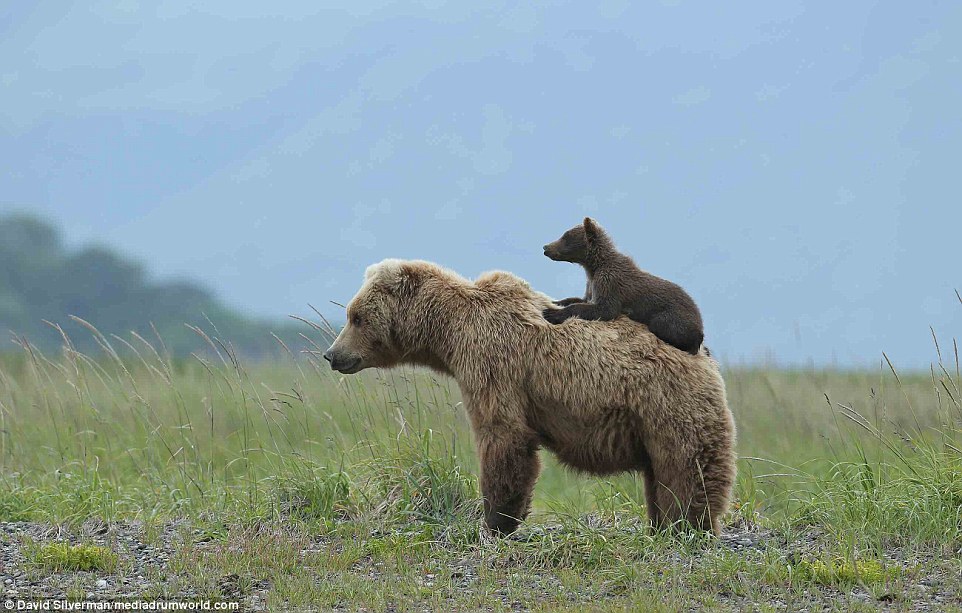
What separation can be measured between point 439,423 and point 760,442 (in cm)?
488

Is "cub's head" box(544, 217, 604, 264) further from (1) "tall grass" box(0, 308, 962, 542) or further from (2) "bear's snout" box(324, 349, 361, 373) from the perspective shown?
(1) "tall grass" box(0, 308, 962, 542)

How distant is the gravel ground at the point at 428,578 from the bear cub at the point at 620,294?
128 centimetres

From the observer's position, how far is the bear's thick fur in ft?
20.4

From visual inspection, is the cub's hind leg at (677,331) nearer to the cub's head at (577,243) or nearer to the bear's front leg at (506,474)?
the cub's head at (577,243)

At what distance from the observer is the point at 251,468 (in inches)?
312

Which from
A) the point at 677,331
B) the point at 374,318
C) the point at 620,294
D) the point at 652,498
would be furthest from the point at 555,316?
the point at 652,498

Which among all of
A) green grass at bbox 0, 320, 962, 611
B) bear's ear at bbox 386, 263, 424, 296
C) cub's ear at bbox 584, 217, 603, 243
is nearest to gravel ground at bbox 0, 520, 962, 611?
green grass at bbox 0, 320, 962, 611

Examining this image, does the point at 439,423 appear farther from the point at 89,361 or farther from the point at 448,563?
the point at 89,361

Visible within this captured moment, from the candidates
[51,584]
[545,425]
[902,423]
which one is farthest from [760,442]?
[51,584]

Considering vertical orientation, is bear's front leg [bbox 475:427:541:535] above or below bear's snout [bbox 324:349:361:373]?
below

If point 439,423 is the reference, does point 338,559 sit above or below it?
below

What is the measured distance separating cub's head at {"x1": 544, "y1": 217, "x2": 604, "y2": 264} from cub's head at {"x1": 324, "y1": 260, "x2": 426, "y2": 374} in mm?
871

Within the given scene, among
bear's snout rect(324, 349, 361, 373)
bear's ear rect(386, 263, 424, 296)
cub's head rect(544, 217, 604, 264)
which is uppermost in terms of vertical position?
cub's head rect(544, 217, 604, 264)

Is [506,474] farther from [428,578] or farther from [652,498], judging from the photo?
[652,498]
